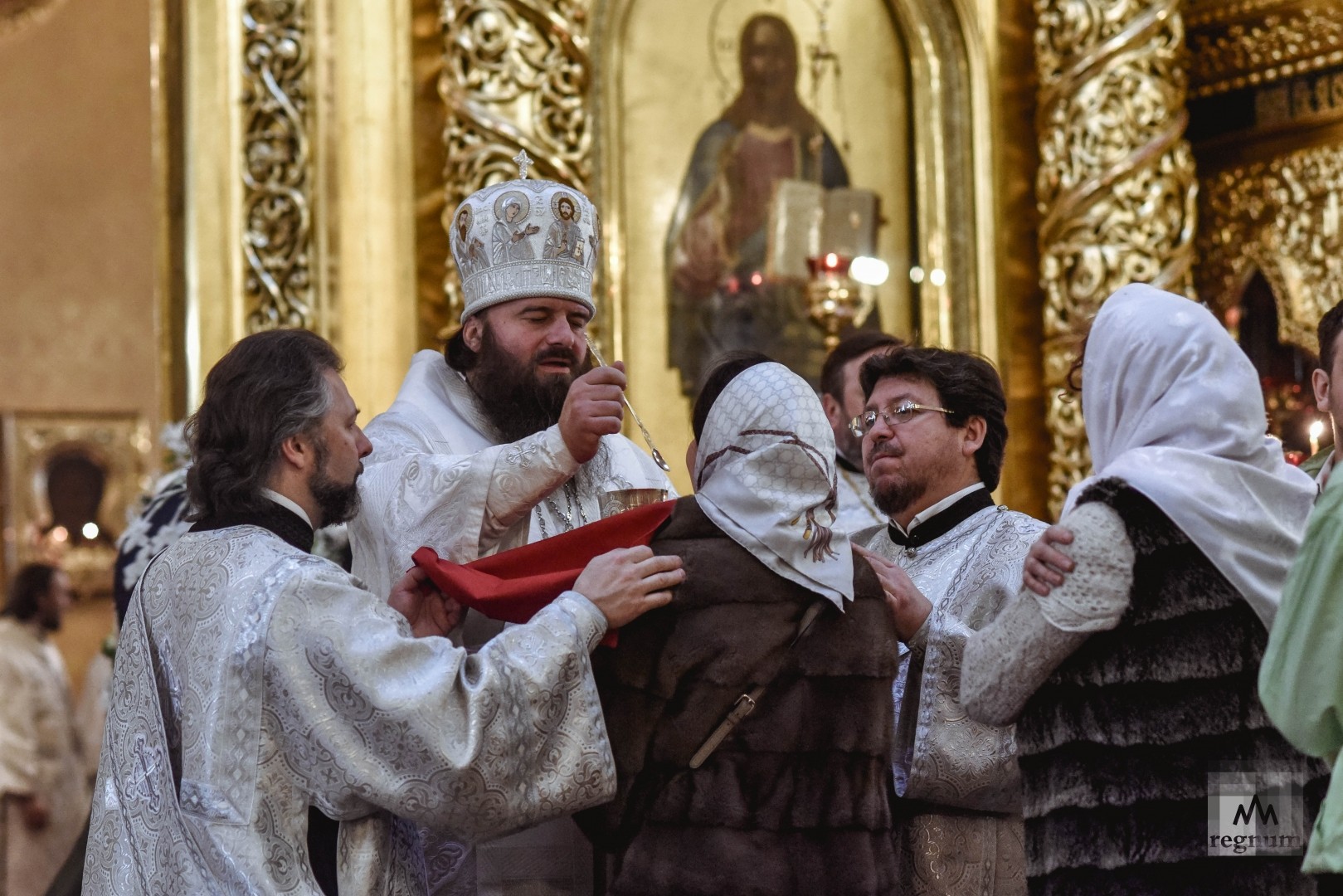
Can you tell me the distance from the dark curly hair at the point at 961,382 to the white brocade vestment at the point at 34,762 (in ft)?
16.8

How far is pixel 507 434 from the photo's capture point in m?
4.23

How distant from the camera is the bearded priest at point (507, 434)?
12.3 feet

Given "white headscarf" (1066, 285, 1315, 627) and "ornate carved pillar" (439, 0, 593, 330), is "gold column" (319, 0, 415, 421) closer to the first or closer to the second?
"ornate carved pillar" (439, 0, 593, 330)

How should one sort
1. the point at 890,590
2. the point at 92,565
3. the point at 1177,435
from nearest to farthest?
the point at 1177,435 → the point at 890,590 → the point at 92,565

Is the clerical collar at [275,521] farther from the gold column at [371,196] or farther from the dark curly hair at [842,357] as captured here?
the gold column at [371,196]

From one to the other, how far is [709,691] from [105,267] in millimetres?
7748

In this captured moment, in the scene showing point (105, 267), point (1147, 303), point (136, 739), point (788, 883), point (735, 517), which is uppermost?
point (105, 267)

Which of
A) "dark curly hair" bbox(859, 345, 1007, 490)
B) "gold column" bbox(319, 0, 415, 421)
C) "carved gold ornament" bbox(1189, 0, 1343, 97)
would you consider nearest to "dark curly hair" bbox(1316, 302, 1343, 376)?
"dark curly hair" bbox(859, 345, 1007, 490)

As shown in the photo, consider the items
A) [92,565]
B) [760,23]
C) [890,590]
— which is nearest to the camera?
[890,590]

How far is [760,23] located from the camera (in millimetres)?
6902

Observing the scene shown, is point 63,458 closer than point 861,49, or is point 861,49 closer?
point 861,49

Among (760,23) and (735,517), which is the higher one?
(760,23)

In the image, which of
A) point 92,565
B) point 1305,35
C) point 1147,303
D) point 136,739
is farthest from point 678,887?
point 92,565

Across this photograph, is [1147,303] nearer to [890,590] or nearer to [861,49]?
[890,590]
